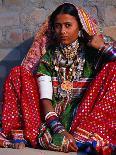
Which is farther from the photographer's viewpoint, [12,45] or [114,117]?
[12,45]

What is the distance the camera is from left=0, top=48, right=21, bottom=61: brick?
4809 millimetres

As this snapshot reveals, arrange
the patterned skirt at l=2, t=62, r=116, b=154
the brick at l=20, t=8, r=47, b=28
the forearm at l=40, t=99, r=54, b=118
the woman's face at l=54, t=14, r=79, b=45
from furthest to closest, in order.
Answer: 1. the brick at l=20, t=8, r=47, b=28
2. the woman's face at l=54, t=14, r=79, b=45
3. the forearm at l=40, t=99, r=54, b=118
4. the patterned skirt at l=2, t=62, r=116, b=154

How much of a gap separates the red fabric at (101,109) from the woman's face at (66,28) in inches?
17.6

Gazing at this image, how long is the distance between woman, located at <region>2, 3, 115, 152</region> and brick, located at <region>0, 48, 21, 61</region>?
0.63 meters

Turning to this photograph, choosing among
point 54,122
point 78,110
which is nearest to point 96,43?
point 78,110

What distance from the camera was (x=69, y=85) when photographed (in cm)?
398

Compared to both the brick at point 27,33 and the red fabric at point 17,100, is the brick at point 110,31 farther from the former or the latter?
the red fabric at point 17,100

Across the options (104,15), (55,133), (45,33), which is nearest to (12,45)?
(45,33)

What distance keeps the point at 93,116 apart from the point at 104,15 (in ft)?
4.67

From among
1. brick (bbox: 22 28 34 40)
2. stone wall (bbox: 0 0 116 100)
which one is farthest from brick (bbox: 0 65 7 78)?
brick (bbox: 22 28 34 40)

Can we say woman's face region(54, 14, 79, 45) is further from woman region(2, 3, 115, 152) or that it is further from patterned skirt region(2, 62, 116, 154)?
patterned skirt region(2, 62, 116, 154)

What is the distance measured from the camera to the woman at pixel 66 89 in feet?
11.7

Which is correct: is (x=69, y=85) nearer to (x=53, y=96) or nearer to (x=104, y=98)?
(x=53, y=96)

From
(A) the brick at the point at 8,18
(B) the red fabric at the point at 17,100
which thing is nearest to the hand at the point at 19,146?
(B) the red fabric at the point at 17,100
